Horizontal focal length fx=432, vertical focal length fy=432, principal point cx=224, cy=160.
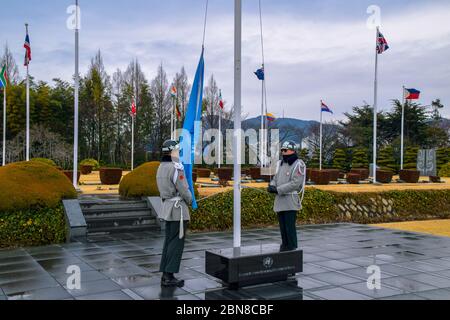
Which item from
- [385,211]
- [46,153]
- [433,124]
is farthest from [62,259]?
[433,124]

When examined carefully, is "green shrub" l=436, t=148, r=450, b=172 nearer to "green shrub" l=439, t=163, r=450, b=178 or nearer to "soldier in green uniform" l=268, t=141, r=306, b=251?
"green shrub" l=439, t=163, r=450, b=178

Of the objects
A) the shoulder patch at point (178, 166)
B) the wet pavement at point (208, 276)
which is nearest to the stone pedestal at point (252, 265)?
the wet pavement at point (208, 276)

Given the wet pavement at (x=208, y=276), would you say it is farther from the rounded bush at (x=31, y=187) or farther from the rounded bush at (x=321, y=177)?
the rounded bush at (x=321, y=177)

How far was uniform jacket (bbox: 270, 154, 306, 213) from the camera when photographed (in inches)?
236

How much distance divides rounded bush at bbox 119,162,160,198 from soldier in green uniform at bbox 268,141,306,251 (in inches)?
213

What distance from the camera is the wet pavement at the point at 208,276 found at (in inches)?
198

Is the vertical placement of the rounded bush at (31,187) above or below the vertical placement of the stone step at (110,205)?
above

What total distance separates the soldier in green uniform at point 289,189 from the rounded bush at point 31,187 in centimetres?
533

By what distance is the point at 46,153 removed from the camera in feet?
109

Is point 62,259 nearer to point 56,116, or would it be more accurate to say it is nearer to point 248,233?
point 248,233

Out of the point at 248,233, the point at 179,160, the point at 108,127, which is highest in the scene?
the point at 108,127

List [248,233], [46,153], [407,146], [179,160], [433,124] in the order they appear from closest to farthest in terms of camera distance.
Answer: [179,160] < [248,233] < [46,153] < [407,146] < [433,124]
